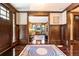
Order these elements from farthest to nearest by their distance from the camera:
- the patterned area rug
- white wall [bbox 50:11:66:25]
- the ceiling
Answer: white wall [bbox 50:11:66:25] < the ceiling < the patterned area rug

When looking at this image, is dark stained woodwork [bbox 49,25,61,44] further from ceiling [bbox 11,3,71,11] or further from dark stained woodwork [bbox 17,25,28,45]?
ceiling [bbox 11,3,71,11]

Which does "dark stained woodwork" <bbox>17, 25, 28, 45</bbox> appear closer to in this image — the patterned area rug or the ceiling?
the ceiling

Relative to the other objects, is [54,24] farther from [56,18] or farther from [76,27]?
[76,27]

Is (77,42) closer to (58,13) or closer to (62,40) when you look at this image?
(62,40)

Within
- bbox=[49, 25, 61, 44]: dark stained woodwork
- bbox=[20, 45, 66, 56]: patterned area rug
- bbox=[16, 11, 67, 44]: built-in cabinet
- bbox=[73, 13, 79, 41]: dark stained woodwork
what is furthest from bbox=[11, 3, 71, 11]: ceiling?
bbox=[20, 45, 66, 56]: patterned area rug

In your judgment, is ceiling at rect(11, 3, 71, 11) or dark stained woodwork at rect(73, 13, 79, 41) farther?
dark stained woodwork at rect(73, 13, 79, 41)

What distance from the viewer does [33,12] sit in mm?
8805

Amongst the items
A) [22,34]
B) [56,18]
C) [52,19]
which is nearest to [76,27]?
[56,18]

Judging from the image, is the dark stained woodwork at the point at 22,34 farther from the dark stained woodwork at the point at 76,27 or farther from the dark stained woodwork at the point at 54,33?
the dark stained woodwork at the point at 76,27

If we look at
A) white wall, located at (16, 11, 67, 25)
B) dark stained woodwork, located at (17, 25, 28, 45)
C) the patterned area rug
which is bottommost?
the patterned area rug

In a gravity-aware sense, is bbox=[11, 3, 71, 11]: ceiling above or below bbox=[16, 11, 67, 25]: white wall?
above

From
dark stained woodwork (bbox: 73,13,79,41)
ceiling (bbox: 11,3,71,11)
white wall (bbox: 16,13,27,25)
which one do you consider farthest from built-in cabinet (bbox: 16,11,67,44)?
ceiling (bbox: 11,3,71,11)

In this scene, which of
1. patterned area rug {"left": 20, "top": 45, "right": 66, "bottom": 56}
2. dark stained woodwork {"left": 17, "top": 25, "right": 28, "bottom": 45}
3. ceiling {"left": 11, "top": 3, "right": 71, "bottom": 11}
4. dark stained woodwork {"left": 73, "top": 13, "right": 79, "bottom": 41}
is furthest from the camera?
dark stained woodwork {"left": 17, "top": 25, "right": 28, "bottom": 45}

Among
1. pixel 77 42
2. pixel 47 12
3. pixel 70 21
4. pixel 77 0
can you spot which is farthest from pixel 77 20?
pixel 77 0
